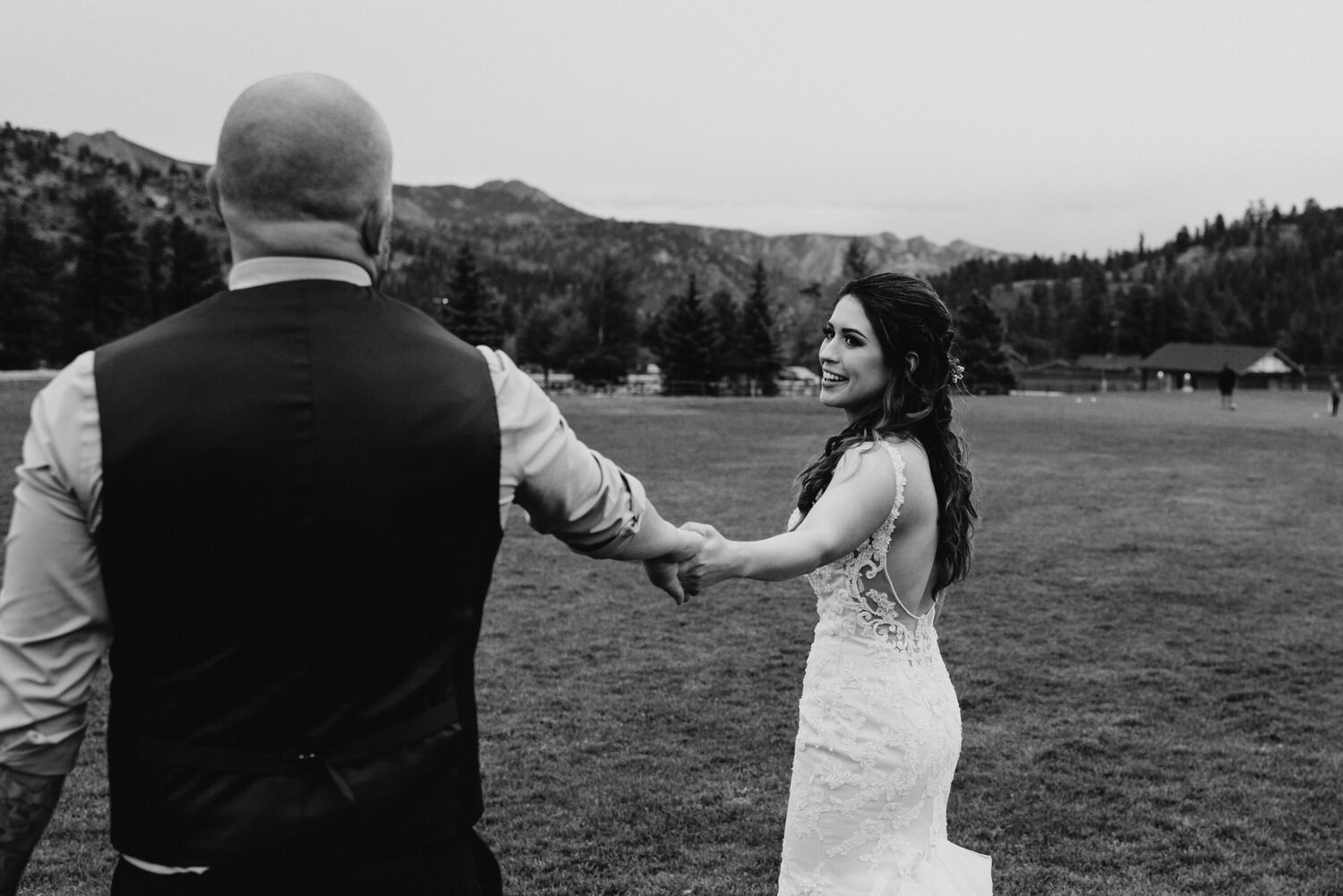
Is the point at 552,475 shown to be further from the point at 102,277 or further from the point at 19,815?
the point at 102,277

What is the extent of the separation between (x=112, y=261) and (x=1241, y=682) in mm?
98622

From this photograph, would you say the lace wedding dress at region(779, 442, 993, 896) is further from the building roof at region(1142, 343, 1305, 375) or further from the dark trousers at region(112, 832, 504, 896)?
the building roof at region(1142, 343, 1305, 375)

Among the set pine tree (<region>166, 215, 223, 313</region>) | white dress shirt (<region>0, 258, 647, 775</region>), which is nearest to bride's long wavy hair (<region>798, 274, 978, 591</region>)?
white dress shirt (<region>0, 258, 647, 775</region>)

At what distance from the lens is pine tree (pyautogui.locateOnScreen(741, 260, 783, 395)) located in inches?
3095

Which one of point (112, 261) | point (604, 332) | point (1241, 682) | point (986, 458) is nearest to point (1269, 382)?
point (604, 332)

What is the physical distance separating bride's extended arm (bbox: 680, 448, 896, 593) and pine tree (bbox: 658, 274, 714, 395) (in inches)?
2815

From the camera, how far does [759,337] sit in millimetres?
79000

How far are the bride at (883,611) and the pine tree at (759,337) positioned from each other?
74.1 metres

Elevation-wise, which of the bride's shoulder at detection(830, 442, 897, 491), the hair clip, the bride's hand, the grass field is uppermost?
the hair clip

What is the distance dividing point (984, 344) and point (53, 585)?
8644 centimetres

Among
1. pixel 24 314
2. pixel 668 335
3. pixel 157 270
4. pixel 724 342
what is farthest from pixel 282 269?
pixel 157 270

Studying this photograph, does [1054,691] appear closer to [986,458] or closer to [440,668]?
[440,668]

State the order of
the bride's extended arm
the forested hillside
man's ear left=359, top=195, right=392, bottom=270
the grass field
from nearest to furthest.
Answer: man's ear left=359, top=195, right=392, bottom=270
the bride's extended arm
the grass field
the forested hillside

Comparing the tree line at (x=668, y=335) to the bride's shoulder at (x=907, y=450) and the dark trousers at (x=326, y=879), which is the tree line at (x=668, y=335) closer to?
the bride's shoulder at (x=907, y=450)
